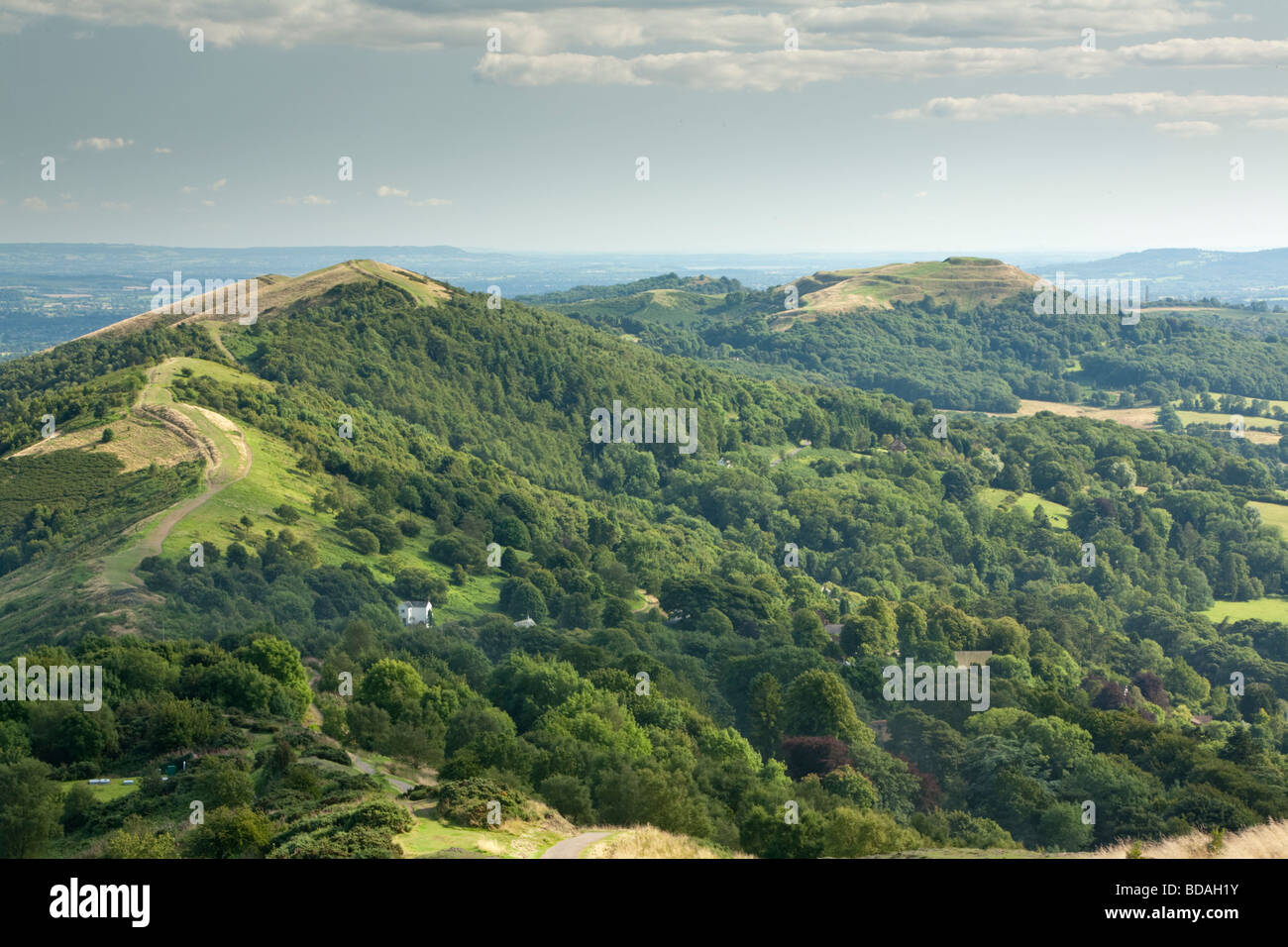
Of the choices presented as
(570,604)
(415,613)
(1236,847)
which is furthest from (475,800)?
(570,604)

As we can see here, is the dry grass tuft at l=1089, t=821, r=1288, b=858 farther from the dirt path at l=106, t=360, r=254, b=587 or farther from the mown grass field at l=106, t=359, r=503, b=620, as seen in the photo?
the mown grass field at l=106, t=359, r=503, b=620

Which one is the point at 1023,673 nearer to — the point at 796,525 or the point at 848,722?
the point at 848,722

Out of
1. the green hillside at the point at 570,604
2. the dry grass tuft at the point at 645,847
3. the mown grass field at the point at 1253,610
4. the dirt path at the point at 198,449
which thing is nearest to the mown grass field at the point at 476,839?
the green hillside at the point at 570,604

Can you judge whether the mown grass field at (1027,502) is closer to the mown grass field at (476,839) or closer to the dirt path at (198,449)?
the dirt path at (198,449)

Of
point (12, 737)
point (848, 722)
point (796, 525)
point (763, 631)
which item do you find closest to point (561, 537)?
point (763, 631)

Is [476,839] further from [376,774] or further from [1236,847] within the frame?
[1236,847]

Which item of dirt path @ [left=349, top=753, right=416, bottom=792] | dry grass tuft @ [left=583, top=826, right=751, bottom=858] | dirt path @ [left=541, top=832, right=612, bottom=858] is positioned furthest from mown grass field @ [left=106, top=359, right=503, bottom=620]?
dry grass tuft @ [left=583, top=826, right=751, bottom=858]
